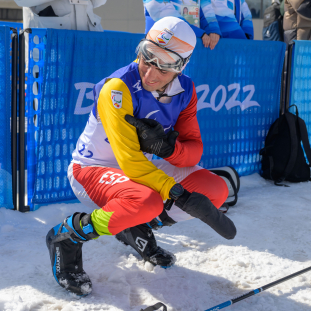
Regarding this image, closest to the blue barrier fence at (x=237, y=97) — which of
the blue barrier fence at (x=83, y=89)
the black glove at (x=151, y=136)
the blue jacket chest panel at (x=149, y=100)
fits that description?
the blue barrier fence at (x=83, y=89)

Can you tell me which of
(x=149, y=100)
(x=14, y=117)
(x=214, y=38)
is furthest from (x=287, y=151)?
(x=14, y=117)

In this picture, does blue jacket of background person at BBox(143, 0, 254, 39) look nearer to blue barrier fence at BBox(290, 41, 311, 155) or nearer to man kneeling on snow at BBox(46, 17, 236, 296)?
blue barrier fence at BBox(290, 41, 311, 155)

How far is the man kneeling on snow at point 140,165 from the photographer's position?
2.07m

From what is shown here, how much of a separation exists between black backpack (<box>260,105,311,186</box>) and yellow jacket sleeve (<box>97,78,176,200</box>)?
274cm

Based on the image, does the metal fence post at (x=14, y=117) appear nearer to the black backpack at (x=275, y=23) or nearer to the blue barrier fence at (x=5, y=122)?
the blue barrier fence at (x=5, y=122)

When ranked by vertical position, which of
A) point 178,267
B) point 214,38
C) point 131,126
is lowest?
point 178,267

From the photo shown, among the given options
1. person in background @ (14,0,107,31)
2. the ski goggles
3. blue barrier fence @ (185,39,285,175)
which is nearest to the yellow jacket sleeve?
the ski goggles

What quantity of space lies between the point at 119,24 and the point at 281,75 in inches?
264

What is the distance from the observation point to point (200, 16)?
4059 millimetres

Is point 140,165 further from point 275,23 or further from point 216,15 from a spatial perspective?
point 275,23

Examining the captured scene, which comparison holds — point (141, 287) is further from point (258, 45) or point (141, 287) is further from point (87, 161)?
point (258, 45)

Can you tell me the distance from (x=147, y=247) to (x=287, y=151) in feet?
8.56

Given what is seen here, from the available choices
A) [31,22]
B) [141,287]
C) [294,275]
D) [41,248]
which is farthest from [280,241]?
[31,22]

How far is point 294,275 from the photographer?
231 centimetres
